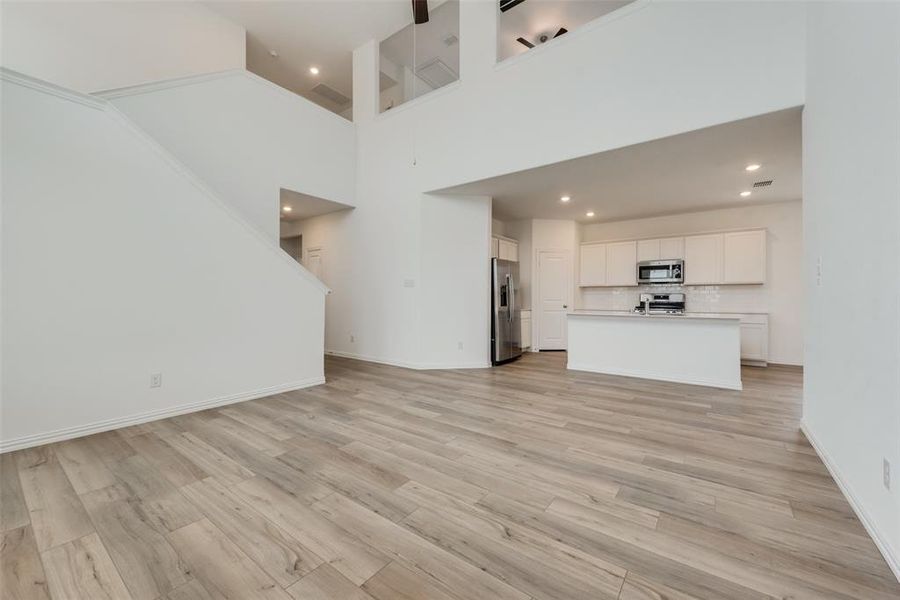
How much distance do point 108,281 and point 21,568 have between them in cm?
212

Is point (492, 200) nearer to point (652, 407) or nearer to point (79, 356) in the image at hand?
point (652, 407)

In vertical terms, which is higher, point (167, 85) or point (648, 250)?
point (167, 85)

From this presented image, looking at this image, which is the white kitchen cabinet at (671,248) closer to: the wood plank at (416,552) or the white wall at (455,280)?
the white wall at (455,280)

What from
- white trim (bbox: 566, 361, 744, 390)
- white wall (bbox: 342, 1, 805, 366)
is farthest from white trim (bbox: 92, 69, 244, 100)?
white trim (bbox: 566, 361, 744, 390)

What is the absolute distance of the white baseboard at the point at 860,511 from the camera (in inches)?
52.7

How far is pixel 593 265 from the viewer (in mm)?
6941

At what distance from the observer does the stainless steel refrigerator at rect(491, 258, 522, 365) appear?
17.9ft

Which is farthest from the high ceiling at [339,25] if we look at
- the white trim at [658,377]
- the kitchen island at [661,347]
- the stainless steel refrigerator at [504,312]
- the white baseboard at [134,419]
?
the white baseboard at [134,419]

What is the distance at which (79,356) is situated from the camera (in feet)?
8.58

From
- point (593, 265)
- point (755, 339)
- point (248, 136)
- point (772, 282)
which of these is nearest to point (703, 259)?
point (772, 282)

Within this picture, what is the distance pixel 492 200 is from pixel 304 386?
3880 mm

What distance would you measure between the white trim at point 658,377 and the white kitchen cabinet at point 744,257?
7.65 feet

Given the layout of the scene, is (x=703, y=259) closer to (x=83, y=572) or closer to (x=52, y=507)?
(x=83, y=572)

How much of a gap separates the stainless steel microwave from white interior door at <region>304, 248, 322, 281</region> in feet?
19.4
